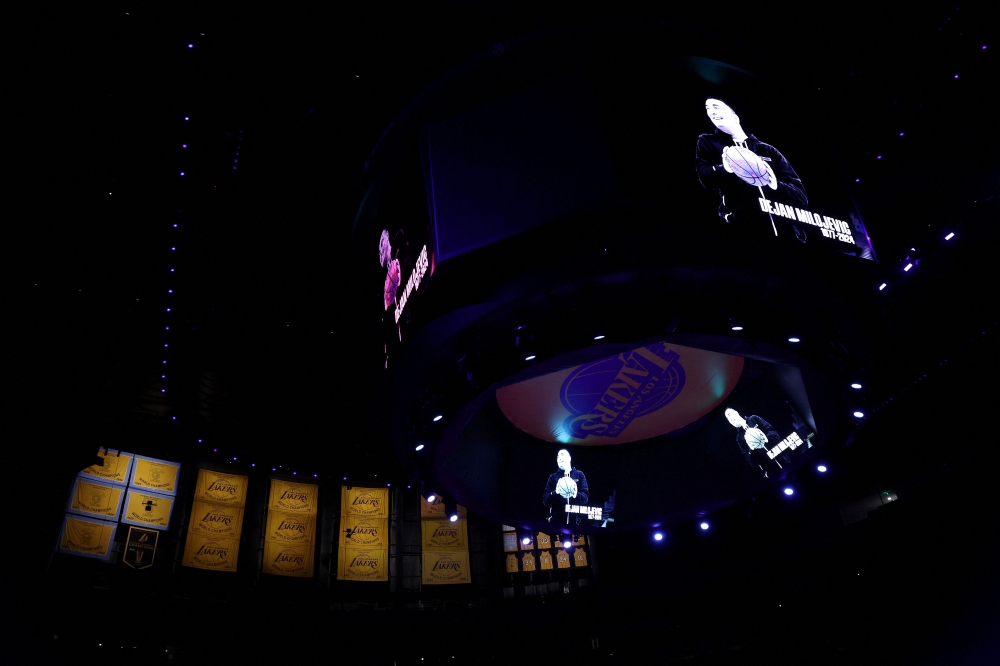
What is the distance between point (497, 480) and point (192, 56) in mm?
6140

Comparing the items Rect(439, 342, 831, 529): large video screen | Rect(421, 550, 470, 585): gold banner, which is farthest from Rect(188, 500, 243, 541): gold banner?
Rect(439, 342, 831, 529): large video screen

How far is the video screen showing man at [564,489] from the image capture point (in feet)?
26.2

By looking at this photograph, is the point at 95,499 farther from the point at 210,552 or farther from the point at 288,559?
the point at 288,559

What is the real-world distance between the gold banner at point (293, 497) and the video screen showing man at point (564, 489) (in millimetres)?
5635

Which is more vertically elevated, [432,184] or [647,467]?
[432,184]

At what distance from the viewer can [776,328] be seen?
574cm

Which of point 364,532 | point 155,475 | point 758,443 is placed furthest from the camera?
point 364,532

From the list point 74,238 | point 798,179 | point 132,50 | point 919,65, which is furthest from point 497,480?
point 919,65

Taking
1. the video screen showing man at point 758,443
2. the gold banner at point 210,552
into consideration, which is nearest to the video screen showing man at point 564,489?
the video screen showing man at point 758,443

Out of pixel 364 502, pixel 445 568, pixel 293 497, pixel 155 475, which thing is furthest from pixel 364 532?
pixel 155 475

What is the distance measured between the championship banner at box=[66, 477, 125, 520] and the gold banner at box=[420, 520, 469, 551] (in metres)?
5.40

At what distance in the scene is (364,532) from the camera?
11.6 metres

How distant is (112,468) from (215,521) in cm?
190

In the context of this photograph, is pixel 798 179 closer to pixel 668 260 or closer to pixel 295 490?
pixel 668 260
